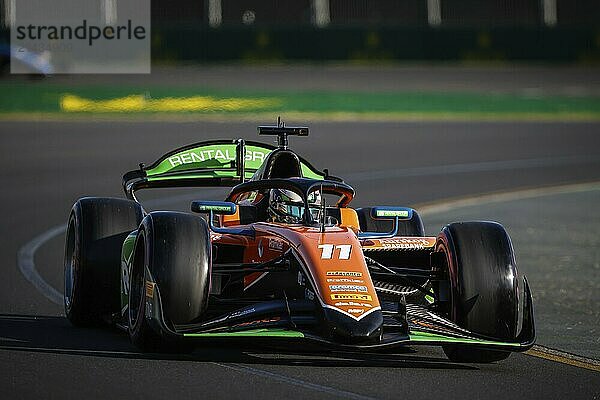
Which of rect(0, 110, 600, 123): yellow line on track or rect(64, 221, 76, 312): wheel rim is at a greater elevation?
rect(0, 110, 600, 123): yellow line on track

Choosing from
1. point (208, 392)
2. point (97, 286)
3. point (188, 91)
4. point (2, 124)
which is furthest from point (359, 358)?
point (188, 91)

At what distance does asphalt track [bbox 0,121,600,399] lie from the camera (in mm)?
8086

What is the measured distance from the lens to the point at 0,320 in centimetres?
1048

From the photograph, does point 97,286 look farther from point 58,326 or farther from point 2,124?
point 2,124

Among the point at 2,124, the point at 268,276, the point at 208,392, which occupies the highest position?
the point at 2,124

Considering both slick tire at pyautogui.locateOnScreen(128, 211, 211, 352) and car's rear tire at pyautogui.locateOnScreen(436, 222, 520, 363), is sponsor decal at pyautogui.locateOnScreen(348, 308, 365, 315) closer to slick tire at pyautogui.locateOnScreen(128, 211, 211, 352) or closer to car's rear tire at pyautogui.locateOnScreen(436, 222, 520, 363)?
car's rear tire at pyautogui.locateOnScreen(436, 222, 520, 363)

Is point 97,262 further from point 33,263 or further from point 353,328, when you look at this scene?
point 33,263

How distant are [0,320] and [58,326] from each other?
482 millimetres

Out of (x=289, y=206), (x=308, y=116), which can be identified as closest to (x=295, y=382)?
(x=289, y=206)

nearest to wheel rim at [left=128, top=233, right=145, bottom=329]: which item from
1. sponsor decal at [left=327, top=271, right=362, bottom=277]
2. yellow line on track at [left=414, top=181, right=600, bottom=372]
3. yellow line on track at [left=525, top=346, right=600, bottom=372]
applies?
sponsor decal at [left=327, top=271, right=362, bottom=277]

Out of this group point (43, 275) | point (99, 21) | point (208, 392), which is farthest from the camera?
point (99, 21)

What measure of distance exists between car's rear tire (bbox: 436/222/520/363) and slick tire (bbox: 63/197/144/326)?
2.45 m

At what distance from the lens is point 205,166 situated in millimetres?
12039

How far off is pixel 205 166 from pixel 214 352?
317 cm
